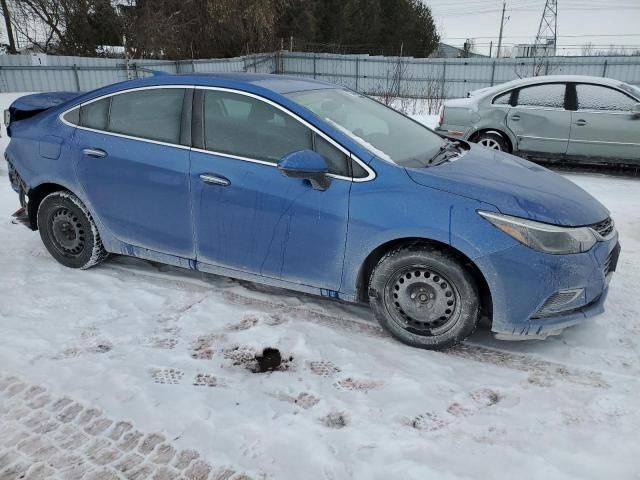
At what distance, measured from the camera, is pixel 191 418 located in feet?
8.73

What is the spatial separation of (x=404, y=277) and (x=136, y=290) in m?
2.14

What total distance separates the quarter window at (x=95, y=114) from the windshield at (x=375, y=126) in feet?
5.08

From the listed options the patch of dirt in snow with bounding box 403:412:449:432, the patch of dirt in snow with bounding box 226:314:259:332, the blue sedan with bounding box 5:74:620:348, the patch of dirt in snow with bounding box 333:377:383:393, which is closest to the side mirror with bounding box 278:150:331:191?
the blue sedan with bounding box 5:74:620:348

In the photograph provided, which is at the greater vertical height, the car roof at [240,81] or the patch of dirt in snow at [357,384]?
the car roof at [240,81]

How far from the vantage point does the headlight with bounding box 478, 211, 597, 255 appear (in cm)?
296

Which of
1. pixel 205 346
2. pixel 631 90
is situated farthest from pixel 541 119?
pixel 205 346

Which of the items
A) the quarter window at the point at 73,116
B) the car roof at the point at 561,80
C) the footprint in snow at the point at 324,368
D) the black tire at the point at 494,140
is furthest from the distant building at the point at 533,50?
the footprint in snow at the point at 324,368

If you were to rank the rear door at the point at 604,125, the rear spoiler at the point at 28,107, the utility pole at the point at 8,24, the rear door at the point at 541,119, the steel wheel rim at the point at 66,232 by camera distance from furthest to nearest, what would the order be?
the utility pole at the point at 8,24
the rear door at the point at 541,119
the rear door at the point at 604,125
the rear spoiler at the point at 28,107
the steel wheel rim at the point at 66,232

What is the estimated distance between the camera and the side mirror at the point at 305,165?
10.3 ft

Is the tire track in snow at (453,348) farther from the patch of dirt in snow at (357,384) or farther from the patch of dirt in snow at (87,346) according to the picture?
the patch of dirt in snow at (87,346)

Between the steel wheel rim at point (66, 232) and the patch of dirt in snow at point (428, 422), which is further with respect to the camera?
the steel wheel rim at point (66, 232)

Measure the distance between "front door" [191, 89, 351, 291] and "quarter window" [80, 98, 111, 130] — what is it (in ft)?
3.04

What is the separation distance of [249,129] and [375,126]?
927mm

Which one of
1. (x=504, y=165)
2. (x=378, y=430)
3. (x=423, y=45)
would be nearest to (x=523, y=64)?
(x=423, y=45)
